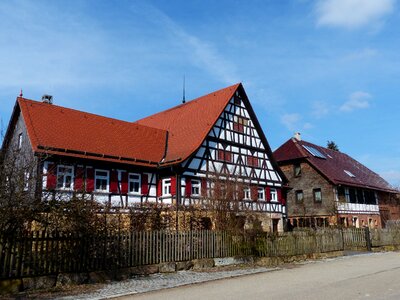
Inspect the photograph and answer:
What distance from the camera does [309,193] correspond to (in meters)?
40.3

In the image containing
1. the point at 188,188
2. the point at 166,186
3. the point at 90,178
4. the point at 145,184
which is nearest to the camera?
the point at 90,178

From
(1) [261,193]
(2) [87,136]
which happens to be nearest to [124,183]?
(2) [87,136]

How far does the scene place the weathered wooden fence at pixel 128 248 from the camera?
10.8m

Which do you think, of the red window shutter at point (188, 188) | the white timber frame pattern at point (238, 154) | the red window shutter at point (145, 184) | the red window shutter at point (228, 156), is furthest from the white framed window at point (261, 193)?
the red window shutter at point (145, 184)

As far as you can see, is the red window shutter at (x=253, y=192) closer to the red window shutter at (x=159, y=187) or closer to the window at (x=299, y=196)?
the red window shutter at (x=159, y=187)

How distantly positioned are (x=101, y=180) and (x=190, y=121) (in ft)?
31.3

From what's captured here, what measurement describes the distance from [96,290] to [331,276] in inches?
293

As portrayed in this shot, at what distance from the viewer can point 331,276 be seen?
1318 cm

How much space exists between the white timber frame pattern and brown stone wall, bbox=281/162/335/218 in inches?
275

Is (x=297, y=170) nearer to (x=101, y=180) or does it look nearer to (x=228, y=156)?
(x=228, y=156)

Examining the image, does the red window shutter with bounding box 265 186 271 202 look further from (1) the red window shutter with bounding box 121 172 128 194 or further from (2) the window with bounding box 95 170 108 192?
(2) the window with bounding box 95 170 108 192

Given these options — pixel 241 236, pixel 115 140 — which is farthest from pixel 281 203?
pixel 241 236

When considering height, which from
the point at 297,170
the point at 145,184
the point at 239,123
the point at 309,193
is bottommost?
the point at 145,184

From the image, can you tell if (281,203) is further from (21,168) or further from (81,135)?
(21,168)
